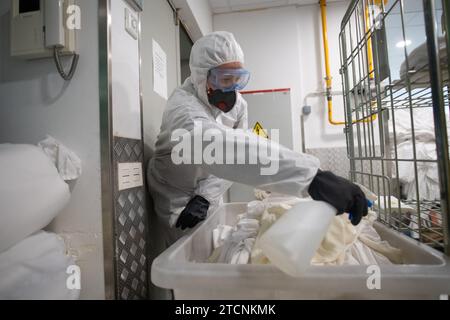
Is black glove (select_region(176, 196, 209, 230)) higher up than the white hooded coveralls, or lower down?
lower down

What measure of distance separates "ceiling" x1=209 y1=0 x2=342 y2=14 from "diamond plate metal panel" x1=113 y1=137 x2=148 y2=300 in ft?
6.57

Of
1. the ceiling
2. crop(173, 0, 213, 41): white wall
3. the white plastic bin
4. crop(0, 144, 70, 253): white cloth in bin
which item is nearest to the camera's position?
the white plastic bin

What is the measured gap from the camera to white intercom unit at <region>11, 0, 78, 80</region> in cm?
68

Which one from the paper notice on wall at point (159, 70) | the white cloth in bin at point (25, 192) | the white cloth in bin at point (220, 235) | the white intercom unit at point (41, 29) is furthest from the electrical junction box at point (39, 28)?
the white cloth in bin at point (220, 235)

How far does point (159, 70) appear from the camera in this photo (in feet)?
3.87

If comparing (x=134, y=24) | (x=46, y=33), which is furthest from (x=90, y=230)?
(x=134, y=24)

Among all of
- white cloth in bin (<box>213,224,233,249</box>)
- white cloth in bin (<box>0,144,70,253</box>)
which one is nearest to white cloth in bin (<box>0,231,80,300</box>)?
white cloth in bin (<box>0,144,70,253</box>)

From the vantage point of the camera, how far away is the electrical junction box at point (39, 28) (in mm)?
676

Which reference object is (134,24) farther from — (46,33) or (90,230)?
(90,230)

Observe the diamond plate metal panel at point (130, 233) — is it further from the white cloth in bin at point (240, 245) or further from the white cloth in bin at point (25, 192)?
the white cloth in bin at point (240, 245)

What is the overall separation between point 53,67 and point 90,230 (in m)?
0.50

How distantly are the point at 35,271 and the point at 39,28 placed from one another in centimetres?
64

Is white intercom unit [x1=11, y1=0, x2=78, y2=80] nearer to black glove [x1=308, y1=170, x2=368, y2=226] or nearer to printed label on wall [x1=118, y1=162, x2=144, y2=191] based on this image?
printed label on wall [x1=118, y1=162, x2=144, y2=191]
